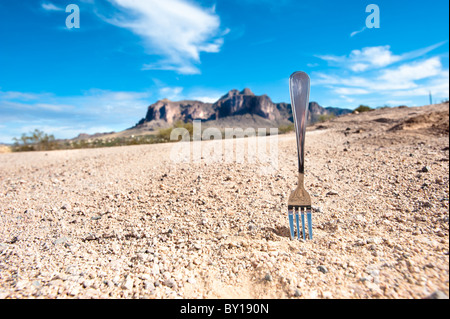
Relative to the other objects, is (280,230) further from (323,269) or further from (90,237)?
(90,237)

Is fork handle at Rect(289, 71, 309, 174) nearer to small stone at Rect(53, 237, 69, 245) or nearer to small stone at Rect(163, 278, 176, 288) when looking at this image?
small stone at Rect(163, 278, 176, 288)

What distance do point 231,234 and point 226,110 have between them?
12142 cm

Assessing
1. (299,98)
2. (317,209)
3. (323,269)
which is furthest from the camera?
(317,209)

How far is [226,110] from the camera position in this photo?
121 meters

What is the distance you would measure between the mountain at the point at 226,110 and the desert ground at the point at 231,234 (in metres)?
91.7

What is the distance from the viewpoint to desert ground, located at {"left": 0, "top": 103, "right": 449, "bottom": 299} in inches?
50.7

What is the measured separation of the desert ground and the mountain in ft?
301

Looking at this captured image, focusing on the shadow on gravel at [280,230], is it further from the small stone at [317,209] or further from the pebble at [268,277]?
the pebble at [268,277]

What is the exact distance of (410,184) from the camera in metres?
2.85

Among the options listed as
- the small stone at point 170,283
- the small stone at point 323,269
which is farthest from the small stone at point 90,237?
the small stone at point 323,269

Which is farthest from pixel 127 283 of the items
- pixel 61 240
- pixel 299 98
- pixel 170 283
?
pixel 299 98
